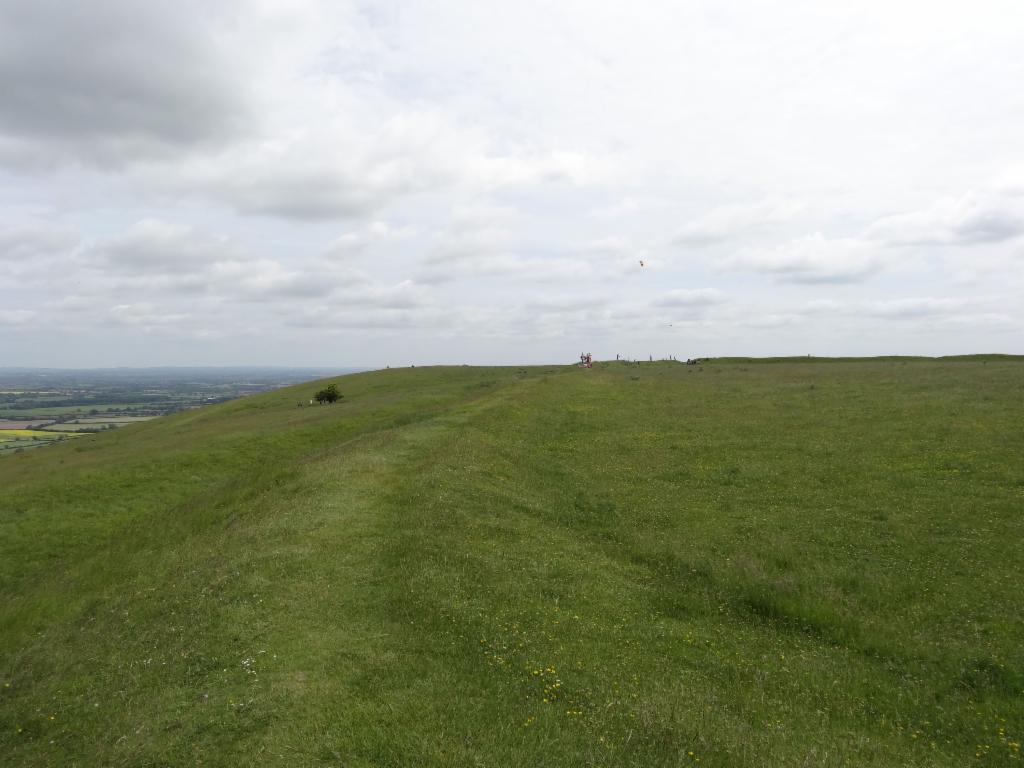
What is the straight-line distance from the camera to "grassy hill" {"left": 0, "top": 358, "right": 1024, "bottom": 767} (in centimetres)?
1193

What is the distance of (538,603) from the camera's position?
1777 centimetres

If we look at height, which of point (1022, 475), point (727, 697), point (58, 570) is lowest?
point (58, 570)

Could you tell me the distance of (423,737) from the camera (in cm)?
1123

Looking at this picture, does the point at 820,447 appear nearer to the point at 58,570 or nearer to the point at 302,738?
the point at 302,738

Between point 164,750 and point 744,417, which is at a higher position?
point 744,417

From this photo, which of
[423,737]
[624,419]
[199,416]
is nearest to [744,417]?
[624,419]

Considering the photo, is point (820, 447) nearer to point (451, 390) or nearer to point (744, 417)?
point (744, 417)

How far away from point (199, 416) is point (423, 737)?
7948 cm

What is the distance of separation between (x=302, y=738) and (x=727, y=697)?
963cm

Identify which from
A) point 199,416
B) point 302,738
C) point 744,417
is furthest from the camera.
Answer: point 199,416

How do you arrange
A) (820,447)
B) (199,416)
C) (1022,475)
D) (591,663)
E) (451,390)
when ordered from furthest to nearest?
(199,416) < (451,390) < (820,447) < (1022,475) < (591,663)

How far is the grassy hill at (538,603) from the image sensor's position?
11930 mm

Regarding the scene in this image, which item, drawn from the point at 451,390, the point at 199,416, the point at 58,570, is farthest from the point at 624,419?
the point at 199,416

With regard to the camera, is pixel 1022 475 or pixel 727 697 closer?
pixel 727 697
